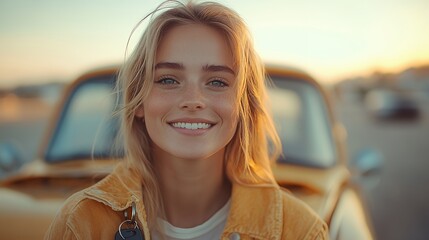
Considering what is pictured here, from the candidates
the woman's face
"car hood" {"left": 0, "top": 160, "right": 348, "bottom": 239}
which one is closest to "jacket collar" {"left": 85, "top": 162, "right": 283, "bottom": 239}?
the woman's face

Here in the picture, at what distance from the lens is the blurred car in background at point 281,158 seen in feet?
7.06

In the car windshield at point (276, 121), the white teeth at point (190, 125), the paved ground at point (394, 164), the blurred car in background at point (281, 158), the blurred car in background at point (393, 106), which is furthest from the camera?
the blurred car in background at point (393, 106)

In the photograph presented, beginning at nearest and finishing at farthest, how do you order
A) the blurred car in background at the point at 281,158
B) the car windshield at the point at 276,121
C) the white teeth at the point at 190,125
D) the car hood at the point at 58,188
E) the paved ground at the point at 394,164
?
the white teeth at the point at 190,125
the car hood at the point at 58,188
the blurred car in background at the point at 281,158
the car windshield at the point at 276,121
the paved ground at the point at 394,164

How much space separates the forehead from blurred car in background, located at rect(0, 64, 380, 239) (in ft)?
1.88

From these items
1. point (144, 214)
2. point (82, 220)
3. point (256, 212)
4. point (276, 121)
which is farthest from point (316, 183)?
point (82, 220)

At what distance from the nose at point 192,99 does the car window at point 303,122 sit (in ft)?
3.96

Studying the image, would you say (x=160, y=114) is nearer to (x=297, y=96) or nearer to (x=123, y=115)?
(x=123, y=115)

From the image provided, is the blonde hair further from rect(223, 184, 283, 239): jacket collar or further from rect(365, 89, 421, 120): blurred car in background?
rect(365, 89, 421, 120): blurred car in background

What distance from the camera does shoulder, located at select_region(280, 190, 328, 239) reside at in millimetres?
1602

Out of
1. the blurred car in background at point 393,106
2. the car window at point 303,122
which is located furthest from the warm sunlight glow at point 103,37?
the blurred car in background at point 393,106

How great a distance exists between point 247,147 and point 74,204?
522mm

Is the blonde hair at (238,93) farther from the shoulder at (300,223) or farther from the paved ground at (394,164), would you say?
the paved ground at (394,164)

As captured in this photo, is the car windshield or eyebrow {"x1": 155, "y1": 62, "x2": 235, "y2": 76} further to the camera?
the car windshield

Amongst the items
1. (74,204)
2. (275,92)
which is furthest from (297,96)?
(74,204)
